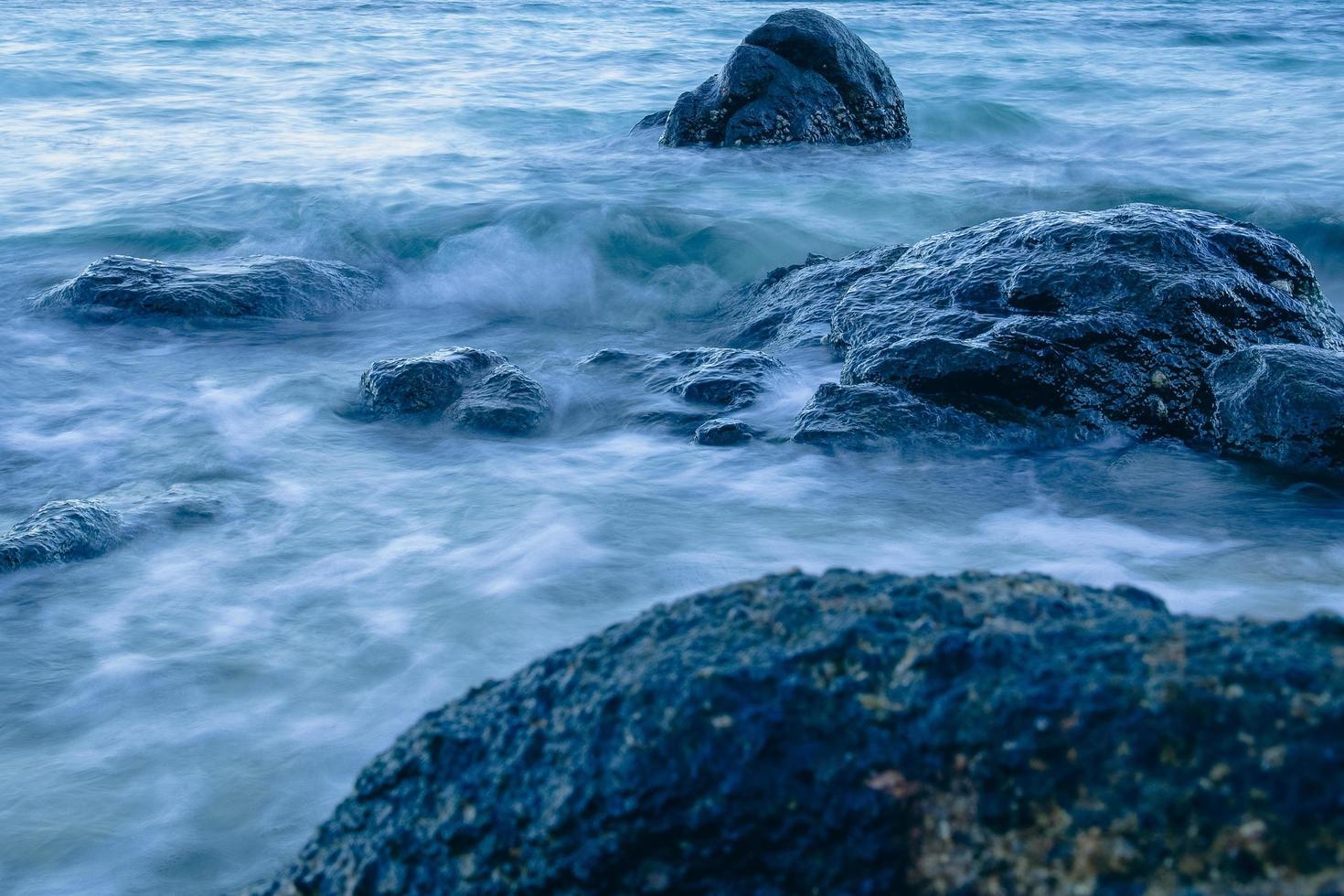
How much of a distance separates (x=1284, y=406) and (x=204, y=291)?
583 cm

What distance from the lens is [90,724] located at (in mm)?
3357

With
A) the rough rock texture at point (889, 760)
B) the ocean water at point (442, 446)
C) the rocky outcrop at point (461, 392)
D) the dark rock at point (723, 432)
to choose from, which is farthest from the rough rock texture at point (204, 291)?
the rough rock texture at point (889, 760)

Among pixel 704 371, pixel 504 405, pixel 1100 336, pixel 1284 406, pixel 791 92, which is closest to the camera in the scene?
pixel 1284 406

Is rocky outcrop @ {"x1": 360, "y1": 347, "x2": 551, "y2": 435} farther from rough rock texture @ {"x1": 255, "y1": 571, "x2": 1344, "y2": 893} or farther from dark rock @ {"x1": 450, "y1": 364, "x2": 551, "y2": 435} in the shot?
Result: rough rock texture @ {"x1": 255, "y1": 571, "x2": 1344, "y2": 893}

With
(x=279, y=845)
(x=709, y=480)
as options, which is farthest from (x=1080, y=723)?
(x=709, y=480)

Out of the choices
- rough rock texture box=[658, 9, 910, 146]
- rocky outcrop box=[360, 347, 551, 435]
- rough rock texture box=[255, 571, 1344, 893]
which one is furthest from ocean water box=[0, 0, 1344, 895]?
rough rock texture box=[255, 571, 1344, 893]

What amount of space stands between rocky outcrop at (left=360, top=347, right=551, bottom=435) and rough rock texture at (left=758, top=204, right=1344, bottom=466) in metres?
1.35

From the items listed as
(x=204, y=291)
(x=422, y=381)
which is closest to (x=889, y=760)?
(x=422, y=381)

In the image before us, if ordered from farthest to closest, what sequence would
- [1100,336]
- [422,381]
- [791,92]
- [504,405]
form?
[791,92], [422,381], [504,405], [1100,336]

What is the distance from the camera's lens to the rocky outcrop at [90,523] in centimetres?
414

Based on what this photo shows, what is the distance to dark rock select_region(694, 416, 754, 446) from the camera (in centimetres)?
500

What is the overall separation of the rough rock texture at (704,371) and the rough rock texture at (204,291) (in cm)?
214

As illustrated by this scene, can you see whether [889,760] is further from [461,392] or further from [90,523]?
[461,392]

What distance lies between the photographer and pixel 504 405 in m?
5.36
